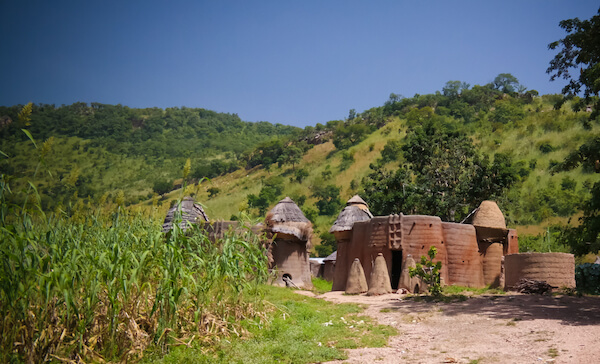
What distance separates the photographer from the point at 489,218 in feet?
65.9

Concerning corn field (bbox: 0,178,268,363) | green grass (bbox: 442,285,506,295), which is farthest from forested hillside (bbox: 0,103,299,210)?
corn field (bbox: 0,178,268,363)

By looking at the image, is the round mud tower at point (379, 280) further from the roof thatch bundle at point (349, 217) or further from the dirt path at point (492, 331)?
the roof thatch bundle at point (349, 217)

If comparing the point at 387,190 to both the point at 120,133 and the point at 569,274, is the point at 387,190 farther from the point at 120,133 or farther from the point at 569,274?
the point at 120,133

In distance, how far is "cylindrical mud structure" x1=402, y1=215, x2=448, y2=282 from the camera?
18625 millimetres

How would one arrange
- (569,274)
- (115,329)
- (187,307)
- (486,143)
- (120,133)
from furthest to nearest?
(120,133)
(486,143)
(569,274)
(187,307)
(115,329)

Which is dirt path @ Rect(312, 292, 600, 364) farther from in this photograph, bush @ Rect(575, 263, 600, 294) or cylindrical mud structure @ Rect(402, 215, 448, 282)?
cylindrical mud structure @ Rect(402, 215, 448, 282)

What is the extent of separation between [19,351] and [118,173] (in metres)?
69.0

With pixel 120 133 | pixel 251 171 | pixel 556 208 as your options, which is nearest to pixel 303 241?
pixel 556 208

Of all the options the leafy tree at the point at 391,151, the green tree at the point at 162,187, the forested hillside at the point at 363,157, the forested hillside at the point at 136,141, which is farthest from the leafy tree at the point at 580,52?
the green tree at the point at 162,187

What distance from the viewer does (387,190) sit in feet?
108

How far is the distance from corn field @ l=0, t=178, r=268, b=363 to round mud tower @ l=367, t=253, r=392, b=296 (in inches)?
353

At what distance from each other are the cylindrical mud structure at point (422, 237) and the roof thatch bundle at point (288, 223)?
377 centimetres

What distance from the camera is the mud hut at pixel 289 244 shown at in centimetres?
2048

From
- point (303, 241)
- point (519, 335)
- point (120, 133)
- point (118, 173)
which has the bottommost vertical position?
point (519, 335)
